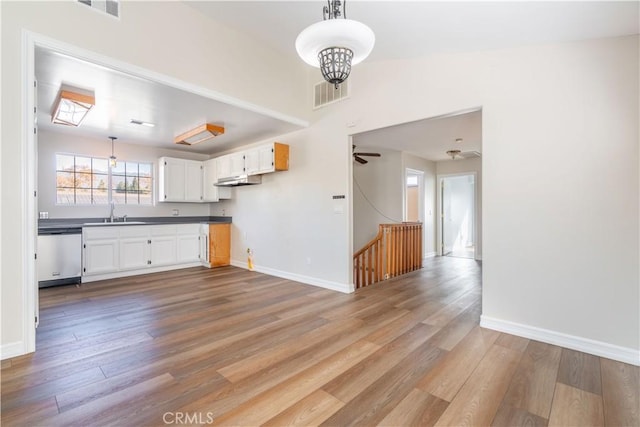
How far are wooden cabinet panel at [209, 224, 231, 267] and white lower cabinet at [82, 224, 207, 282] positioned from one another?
0.26 metres

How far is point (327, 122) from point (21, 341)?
3959mm

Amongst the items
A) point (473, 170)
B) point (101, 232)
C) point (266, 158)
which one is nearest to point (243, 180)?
point (266, 158)

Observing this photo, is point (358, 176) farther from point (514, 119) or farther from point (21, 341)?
point (21, 341)

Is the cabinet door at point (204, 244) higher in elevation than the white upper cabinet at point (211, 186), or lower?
lower

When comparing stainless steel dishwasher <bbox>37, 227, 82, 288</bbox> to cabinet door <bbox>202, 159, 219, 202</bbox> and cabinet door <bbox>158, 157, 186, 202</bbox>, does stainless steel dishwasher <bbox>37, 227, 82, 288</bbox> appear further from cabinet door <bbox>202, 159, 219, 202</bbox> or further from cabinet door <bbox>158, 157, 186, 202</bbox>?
cabinet door <bbox>202, 159, 219, 202</bbox>

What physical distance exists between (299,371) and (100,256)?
14.4 feet

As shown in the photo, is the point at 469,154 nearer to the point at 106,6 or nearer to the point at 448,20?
the point at 448,20

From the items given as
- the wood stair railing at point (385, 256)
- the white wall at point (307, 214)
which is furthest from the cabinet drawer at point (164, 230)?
the wood stair railing at point (385, 256)

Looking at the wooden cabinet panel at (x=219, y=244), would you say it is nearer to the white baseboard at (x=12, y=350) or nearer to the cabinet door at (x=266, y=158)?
the cabinet door at (x=266, y=158)

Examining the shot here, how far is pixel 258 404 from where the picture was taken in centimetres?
169

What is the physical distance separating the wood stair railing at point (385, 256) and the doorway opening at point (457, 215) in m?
2.66

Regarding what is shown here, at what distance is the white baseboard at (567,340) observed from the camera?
2197mm

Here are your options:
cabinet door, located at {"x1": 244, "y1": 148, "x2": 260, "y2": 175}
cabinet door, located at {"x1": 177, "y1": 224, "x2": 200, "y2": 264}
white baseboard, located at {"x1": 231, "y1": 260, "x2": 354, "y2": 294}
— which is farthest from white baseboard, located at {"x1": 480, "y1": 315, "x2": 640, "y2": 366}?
cabinet door, located at {"x1": 177, "y1": 224, "x2": 200, "y2": 264}

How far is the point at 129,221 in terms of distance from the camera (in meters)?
5.58
